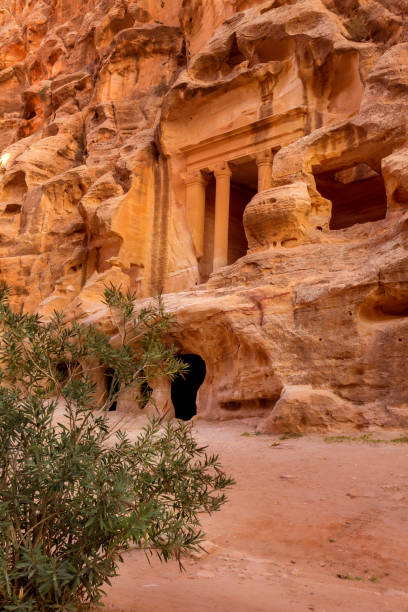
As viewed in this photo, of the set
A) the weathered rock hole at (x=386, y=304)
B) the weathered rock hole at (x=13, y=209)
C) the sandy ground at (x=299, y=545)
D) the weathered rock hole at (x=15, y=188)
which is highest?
the weathered rock hole at (x=15, y=188)

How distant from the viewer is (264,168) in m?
20.4

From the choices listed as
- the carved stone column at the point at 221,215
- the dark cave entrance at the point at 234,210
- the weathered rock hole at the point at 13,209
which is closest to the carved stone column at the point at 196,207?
the dark cave entrance at the point at 234,210

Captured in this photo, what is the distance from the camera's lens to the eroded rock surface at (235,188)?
10.6 meters

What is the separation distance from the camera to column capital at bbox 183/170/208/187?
73.5ft

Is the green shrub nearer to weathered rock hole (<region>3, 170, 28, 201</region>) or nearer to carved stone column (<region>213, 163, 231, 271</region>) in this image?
carved stone column (<region>213, 163, 231, 271</region>)

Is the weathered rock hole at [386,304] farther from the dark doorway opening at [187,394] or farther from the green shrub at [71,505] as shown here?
the dark doorway opening at [187,394]

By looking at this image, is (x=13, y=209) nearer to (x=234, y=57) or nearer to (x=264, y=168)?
(x=234, y=57)

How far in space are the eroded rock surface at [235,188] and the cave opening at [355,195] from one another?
69mm

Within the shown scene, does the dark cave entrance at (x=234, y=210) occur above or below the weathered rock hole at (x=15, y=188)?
below

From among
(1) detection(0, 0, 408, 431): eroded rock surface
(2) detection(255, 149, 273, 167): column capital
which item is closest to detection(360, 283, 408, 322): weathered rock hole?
(1) detection(0, 0, 408, 431): eroded rock surface

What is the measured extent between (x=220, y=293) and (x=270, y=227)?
2.07m

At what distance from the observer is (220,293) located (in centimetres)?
1360

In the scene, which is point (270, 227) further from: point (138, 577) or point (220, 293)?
point (138, 577)

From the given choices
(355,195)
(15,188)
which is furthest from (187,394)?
(15,188)
